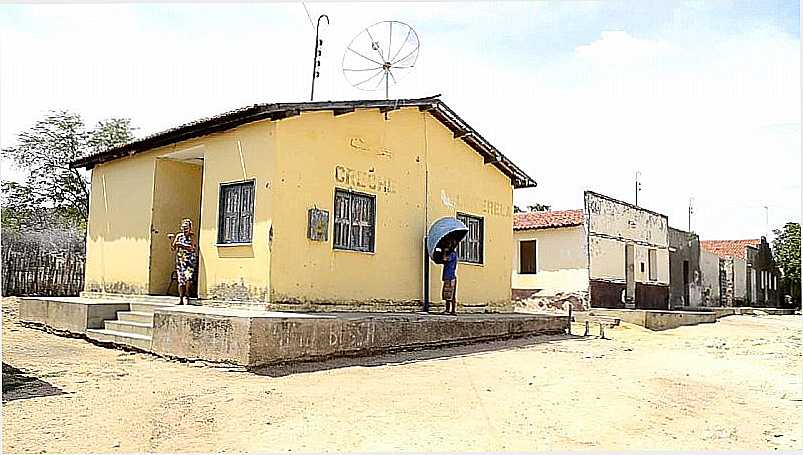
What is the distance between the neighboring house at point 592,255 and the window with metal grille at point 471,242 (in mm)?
7089

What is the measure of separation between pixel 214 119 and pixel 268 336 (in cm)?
405

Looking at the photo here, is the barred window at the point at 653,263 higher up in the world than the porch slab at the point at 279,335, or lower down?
higher up

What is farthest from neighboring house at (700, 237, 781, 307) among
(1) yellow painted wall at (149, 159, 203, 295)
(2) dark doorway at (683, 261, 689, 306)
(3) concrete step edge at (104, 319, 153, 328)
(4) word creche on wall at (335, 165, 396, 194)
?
(3) concrete step edge at (104, 319, 153, 328)

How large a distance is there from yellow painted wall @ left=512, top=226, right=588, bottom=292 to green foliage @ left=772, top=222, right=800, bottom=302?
1909 centimetres

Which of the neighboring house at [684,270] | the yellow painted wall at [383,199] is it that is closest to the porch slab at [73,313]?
the yellow painted wall at [383,199]

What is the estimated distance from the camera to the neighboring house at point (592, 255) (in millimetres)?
21125

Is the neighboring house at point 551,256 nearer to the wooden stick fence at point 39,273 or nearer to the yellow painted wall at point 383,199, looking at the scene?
the yellow painted wall at point 383,199

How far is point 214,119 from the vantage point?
1095cm

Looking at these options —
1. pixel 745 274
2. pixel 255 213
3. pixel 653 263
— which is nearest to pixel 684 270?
pixel 653 263

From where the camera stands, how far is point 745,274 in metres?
33.5

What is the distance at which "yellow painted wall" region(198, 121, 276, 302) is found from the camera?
1046 centimetres

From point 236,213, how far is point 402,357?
136 inches

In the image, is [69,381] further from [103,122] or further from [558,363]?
[103,122]

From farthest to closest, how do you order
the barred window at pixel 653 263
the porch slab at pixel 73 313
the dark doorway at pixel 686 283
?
the dark doorway at pixel 686 283
the barred window at pixel 653 263
the porch slab at pixel 73 313
